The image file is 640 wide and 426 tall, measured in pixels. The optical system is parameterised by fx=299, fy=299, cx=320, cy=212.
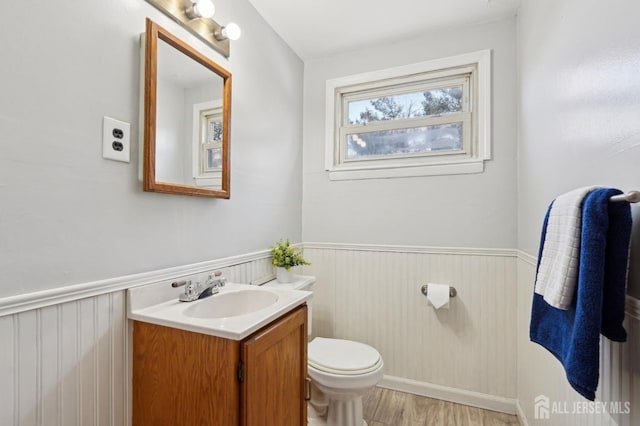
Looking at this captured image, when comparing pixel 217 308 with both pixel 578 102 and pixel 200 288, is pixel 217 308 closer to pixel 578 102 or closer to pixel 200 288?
pixel 200 288

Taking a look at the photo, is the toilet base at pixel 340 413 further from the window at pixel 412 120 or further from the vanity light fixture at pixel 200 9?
the vanity light fixture at pixel 200 9

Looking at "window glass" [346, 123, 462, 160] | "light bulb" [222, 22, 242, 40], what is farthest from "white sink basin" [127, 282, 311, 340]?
"window glass" [346, 123, 462, 160]

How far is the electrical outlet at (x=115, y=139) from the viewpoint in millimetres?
1018

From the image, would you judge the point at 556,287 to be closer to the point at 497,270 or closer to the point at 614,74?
the point at 614,74

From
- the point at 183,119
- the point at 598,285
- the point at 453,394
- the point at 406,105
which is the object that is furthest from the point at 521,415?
the point at 183,119

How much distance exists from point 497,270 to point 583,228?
1307 millimetres

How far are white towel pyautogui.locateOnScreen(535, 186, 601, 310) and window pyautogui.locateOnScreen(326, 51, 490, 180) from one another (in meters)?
1.17

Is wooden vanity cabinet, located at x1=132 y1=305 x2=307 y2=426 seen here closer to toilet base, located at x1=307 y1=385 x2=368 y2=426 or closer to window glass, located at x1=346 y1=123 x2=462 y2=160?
toilet base, located at x1=307 y1=385 x2=368 y2=426

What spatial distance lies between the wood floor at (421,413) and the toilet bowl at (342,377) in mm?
172

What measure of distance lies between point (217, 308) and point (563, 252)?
1.27m

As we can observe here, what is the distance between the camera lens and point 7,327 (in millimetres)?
791

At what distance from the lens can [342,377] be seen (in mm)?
1479

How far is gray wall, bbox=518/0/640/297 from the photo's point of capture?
728mm

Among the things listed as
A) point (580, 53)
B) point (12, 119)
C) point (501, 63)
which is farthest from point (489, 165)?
point (12, 119)
